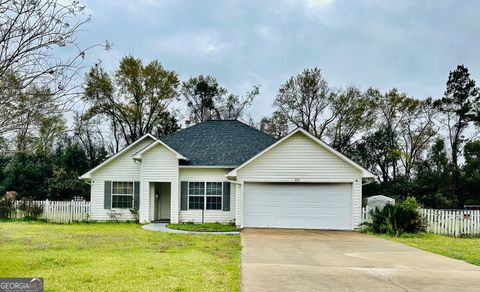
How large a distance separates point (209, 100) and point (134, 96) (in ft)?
24.5

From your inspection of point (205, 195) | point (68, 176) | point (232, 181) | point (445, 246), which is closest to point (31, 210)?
point (68, 176)

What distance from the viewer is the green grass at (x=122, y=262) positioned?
24.4ft

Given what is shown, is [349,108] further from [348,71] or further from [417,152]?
[417,152]

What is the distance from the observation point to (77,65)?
18.6 feet

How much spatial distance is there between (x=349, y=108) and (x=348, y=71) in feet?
15.9

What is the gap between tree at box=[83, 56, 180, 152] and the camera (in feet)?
124

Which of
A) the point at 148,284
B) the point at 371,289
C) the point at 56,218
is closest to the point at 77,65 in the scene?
the point at 148,284

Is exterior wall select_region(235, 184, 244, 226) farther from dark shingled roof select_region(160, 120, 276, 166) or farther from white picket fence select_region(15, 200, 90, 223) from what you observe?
white picket fence select_region(15, 200, 90, 223)

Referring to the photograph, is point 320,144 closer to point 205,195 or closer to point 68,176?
point 205,195

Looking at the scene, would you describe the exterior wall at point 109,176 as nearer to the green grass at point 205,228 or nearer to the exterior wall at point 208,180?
the exterior wall at point 208,180

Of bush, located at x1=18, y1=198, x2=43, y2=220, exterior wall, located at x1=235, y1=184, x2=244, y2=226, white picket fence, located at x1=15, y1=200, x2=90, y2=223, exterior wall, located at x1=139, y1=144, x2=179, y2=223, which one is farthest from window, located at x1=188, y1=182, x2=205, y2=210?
bush, located at x1=18, y1=198, x2=43, y2=220

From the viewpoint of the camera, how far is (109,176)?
72.8 feet

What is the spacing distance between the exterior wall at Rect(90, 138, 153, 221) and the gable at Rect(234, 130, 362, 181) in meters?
6.26

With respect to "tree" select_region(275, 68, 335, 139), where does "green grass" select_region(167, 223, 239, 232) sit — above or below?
below
